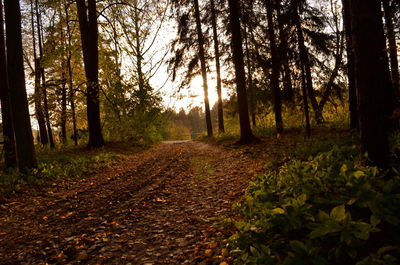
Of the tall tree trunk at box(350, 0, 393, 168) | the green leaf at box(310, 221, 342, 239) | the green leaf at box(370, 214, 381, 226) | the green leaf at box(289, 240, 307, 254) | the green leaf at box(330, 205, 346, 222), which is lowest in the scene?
the green leaf at box(289, 240, 307, 254)

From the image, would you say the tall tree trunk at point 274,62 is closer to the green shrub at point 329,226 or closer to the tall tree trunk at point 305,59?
the tall tree trunk at point 305,59

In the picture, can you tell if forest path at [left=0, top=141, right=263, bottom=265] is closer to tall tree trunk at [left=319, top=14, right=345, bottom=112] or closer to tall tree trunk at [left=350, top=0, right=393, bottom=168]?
tall tree trunk at [left=350, top=0, right=393, bottom=168]

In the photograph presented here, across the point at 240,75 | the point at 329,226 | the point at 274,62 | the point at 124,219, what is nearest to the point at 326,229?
the point at 329,226

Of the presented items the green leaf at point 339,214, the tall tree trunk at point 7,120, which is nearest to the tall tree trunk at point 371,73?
the green leaf at point 339,214

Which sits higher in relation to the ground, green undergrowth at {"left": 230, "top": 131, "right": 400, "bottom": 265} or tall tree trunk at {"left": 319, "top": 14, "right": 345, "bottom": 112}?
tall tree trunk at {"left": 319, "top": 14, "right": 345, "bottom": 112}

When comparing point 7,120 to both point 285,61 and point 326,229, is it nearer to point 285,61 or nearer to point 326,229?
point 326,229

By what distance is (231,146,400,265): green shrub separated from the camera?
2314 mm

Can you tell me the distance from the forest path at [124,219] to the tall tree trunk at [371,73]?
257cm

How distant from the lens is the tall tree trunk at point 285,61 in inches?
490

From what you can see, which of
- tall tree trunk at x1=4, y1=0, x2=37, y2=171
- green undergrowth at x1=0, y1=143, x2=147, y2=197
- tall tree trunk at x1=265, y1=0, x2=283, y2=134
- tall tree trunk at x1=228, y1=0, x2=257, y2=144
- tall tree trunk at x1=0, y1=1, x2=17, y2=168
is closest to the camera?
green undergrowth at x1=0, y1=143, x2=147, y2=197

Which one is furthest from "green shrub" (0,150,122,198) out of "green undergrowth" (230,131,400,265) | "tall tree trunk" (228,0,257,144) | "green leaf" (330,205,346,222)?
"green leaf" (330,205,346,222)

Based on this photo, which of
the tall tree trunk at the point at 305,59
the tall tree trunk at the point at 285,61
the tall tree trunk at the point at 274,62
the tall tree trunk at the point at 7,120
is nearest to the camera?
the tall tree trunk at the point at 7,120

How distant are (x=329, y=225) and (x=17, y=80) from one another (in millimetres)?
9368

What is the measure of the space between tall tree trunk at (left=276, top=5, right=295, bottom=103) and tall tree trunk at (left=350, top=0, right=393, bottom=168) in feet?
29.8
